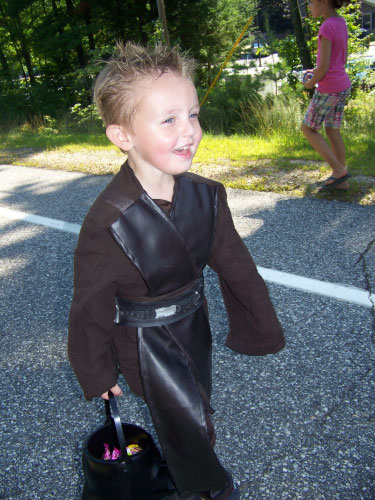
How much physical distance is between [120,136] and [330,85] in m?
3.91

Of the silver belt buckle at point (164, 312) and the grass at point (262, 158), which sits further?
the grass at point (262, 158)

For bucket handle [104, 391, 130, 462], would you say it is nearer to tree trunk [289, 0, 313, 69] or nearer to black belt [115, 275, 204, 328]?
black belt [115, 275, 204, 328]

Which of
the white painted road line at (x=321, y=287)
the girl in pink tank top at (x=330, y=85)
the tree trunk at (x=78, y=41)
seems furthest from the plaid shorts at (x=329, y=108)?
the tree trunk at (x=78, y=41)

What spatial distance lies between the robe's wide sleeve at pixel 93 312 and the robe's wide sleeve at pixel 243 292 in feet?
1.43

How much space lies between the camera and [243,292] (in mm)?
1830

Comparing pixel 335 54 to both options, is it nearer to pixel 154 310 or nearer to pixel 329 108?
pixel 329 108

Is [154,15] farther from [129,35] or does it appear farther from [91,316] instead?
[91,316]

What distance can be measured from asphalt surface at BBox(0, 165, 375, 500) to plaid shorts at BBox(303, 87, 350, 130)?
1.24 metres

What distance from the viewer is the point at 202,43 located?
61.2ft

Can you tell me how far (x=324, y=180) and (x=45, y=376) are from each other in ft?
12.1

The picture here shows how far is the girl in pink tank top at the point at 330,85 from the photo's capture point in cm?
466

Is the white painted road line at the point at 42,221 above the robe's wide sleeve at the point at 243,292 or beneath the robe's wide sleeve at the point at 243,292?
beneath

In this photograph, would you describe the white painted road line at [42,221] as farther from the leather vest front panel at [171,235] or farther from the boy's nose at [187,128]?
the boy's nose at [187,128]

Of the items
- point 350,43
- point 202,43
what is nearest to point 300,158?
point 350,43
